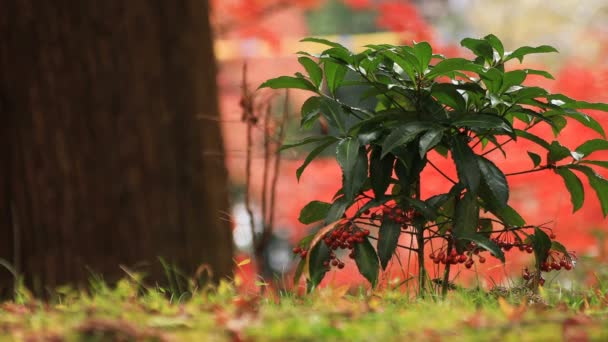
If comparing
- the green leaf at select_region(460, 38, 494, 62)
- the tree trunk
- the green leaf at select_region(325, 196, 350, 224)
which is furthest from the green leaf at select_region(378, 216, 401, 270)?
the tree trunk

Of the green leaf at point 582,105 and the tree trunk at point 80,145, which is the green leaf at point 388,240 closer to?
the green leaf at point 582,105

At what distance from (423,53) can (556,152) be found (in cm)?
57

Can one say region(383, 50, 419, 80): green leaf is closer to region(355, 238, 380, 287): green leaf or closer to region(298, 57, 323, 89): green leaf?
region(298, 57, 323, 89): green leaf

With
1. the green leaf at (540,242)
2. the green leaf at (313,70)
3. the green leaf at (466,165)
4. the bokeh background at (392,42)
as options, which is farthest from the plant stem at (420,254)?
the green leaf at (313,70)

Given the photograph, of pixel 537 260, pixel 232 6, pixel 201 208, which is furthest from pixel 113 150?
pixel 232 6

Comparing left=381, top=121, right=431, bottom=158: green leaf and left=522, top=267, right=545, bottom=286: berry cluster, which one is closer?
left=381, top=121, right=431, bottom=158: green leaf

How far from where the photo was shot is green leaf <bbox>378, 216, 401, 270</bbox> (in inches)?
88.7

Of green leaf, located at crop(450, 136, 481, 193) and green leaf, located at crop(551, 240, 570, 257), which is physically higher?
green leaf, located at crop(450, 136, 481, 193)

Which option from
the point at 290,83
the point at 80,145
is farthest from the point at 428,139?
the point at 80,145

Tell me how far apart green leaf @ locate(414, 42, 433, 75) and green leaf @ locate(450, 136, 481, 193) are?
240 mm

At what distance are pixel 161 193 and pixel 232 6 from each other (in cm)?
569

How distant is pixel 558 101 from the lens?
7.59ft

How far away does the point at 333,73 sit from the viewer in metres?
2.37

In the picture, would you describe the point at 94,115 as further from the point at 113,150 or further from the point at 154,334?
the point at 154,334
